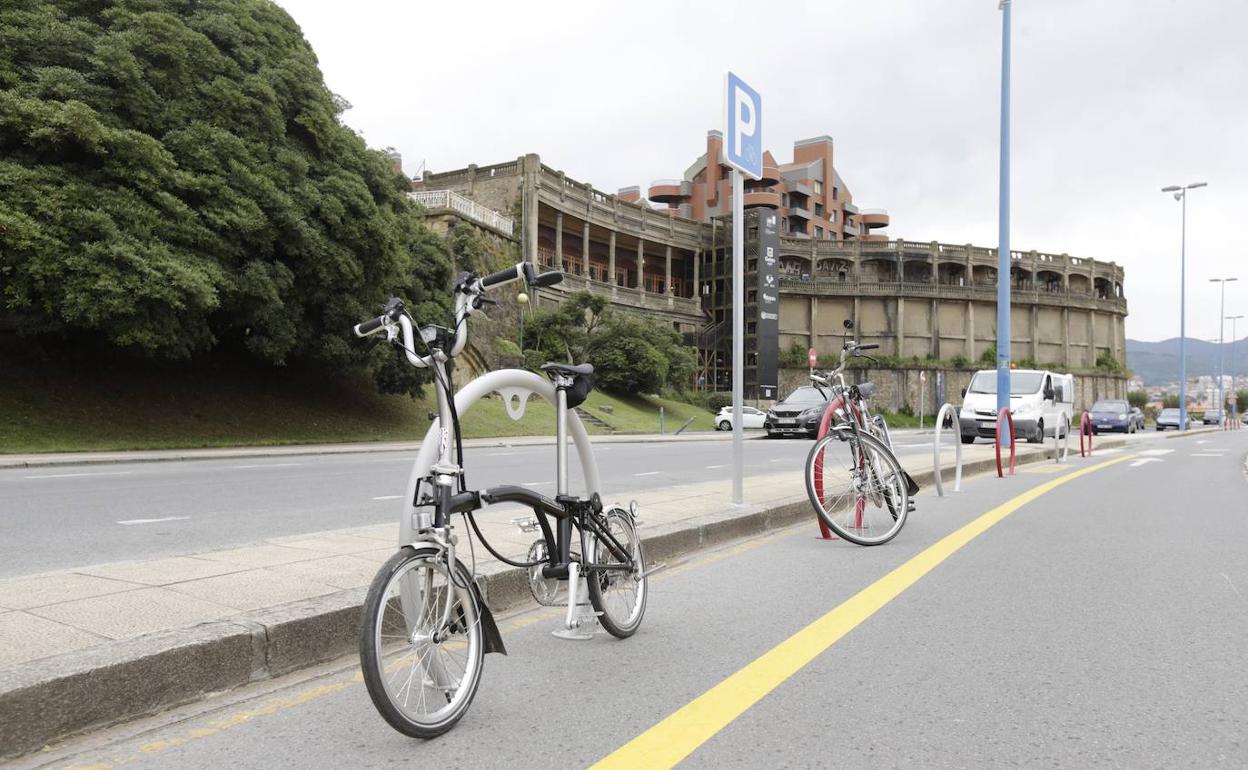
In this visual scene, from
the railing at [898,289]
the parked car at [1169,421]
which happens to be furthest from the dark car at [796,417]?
the parked car at [1169,421]

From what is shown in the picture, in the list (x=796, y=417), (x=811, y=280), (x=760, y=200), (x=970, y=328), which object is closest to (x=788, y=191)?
(x=760, y=200)

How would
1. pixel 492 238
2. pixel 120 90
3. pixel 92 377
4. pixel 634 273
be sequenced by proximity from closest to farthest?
1. pixel 120 90
2. pixel 92 377
3. pixel 492 238
4. pixel 634 273

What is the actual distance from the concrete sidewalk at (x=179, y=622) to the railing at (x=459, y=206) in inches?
1286

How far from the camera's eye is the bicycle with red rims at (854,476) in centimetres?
728

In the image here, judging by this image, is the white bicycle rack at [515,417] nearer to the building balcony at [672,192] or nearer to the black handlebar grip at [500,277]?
the black handlebar grip at [500,277]

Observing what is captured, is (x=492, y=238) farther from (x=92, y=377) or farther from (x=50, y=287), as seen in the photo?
(x=50, y=287)

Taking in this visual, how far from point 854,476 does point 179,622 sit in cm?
523

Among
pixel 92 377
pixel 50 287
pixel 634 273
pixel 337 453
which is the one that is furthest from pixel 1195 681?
pixel 634 273

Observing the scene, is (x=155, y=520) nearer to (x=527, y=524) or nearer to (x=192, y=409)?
(x=527, y=524)

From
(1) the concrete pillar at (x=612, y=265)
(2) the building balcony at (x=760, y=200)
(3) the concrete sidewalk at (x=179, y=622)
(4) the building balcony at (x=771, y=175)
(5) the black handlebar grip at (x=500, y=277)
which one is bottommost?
(3) the concrete sidewalk at (x=179, y=622)

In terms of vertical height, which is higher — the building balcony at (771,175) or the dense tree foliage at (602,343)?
the building balcony at (771,175)

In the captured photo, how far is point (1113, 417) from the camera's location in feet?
134

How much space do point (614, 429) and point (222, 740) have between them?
100 ft

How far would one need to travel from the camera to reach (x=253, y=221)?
1969 cm
